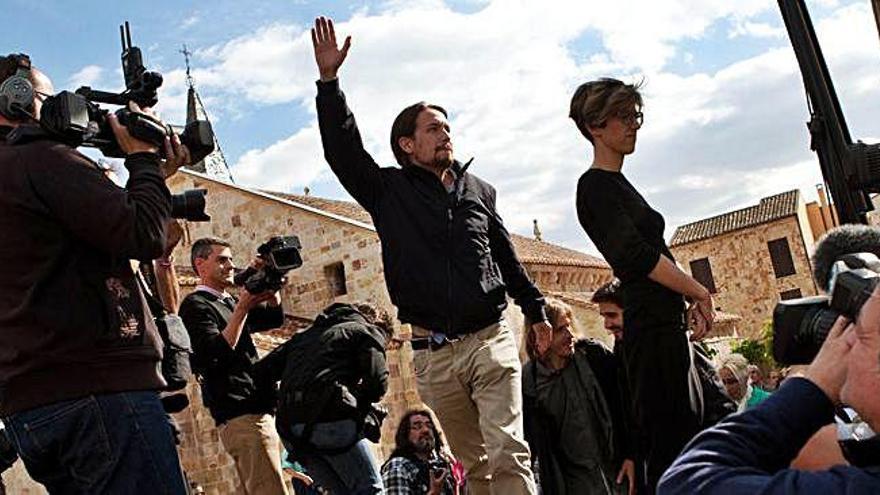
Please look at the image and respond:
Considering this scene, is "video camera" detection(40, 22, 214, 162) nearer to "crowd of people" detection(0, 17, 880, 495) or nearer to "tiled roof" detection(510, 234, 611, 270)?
"crowd of people" detection(0, 17, 880, 495)

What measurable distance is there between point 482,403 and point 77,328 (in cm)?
192

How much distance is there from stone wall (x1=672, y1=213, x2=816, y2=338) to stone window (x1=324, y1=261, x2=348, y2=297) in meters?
27.9

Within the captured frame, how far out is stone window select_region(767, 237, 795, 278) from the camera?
4753 centimetres

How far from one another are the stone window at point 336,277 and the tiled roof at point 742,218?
30.3 metres

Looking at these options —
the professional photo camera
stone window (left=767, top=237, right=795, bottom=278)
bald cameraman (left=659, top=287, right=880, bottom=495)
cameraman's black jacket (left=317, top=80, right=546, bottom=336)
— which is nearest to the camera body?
cameraman's black jacket (left=317, top=80, right=546, bottom=336)

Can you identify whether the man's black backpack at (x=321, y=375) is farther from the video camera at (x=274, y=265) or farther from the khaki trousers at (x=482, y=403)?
the khaki trousers at (x=482, y=403)

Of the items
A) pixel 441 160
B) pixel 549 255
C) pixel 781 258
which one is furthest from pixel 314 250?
pixel 781 258

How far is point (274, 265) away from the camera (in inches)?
195

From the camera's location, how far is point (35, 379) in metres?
2.62

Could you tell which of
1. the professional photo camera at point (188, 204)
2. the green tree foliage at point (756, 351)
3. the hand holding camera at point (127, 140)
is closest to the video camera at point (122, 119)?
the hand holding camera at point (127, 140)

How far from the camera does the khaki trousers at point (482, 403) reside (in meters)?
3.96

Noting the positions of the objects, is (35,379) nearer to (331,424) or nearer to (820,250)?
(820,250)

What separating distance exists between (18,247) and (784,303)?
2048 mm

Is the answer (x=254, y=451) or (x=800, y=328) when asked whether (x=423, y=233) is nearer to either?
(x=254, y=451)
